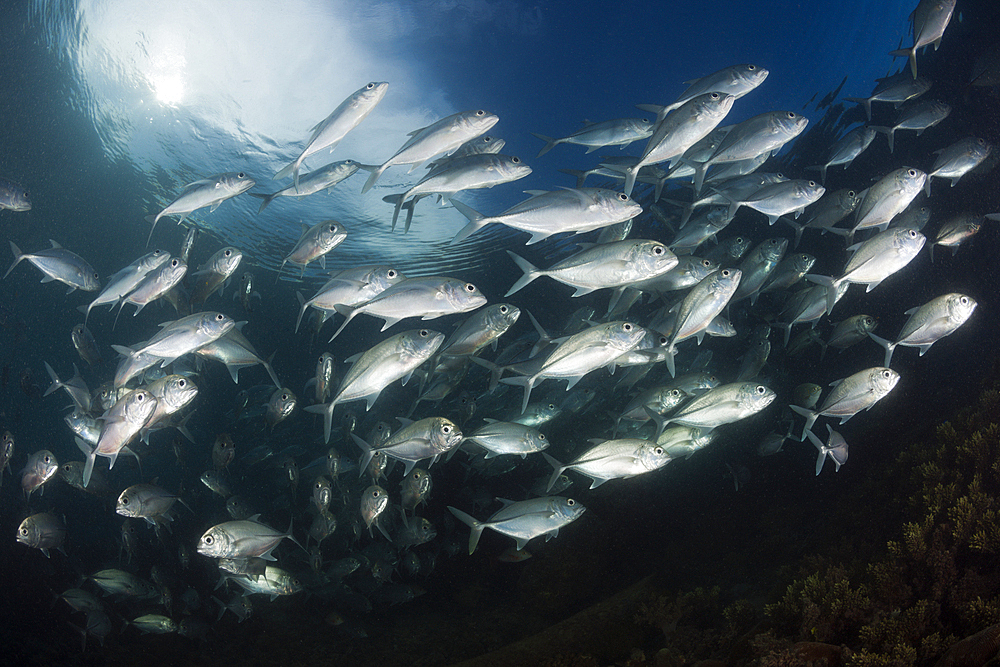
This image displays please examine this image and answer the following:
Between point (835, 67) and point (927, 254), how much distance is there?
14.2ft

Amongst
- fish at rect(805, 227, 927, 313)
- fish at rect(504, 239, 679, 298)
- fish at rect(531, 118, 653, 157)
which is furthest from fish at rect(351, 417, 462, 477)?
fish at rect(805, 227, 927, 313)

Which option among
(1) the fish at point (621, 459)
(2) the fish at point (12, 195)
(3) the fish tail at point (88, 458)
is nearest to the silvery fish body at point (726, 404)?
(1) the fish at point (621, 459)

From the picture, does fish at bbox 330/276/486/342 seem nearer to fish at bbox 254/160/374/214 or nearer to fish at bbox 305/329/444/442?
fish at bbox 305/329/444/442

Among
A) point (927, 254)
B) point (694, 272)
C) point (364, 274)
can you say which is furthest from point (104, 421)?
point (927, 254)

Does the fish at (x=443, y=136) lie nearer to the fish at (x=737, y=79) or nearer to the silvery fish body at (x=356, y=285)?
the silvery fish body at (x=356, y=285)

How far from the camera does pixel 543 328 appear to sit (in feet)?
22.8

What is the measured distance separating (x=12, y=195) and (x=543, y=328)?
24.2ft

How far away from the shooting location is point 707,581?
7883mm

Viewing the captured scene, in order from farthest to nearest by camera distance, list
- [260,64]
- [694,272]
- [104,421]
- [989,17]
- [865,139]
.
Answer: [260,64] < [989,17] < [865,139] < [694,272] < [104,421]

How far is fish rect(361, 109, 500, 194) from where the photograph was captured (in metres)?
3.87

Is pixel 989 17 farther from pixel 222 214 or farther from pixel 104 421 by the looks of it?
pixel 222 214

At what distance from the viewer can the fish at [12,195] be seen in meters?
5.56

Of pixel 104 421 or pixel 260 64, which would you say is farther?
pixel 260 64

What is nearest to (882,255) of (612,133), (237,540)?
(612,133)
